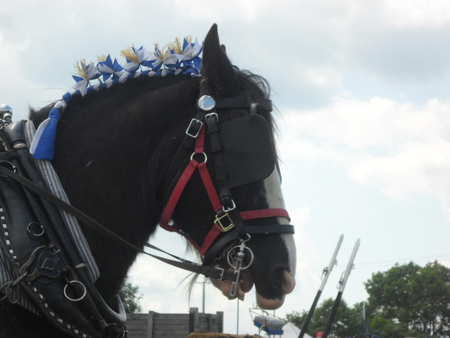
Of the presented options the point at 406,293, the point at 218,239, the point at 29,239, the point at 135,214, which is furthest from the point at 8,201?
the point at 406,293

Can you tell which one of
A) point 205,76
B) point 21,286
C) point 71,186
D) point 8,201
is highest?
point 205,76

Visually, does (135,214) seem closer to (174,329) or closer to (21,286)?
(21,286)

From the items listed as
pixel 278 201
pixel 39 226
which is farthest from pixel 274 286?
pixel 39 226

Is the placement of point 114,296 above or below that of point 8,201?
below

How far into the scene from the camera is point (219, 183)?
8.27 ft

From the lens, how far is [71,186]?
2.56 metres

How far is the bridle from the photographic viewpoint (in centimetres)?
249

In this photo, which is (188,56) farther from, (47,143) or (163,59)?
(47,143)

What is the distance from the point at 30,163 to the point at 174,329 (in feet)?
24.5

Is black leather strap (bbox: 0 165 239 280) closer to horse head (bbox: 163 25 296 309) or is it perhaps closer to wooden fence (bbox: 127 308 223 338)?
horse head (bbox: 163 25 296 309)

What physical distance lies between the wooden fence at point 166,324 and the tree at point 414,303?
165 feet

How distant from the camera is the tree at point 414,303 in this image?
5659 centimetres

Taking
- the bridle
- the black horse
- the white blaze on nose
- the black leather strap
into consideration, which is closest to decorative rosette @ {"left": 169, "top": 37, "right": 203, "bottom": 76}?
the black horse

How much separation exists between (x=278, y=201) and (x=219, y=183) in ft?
1.06
